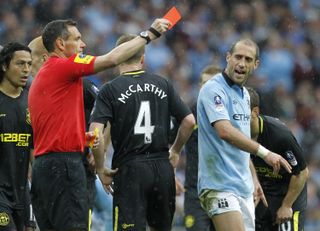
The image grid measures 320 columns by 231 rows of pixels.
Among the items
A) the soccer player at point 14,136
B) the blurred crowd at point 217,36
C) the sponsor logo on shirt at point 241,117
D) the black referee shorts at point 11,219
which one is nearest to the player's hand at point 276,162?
the sponsor logo on shirt at point 241,117

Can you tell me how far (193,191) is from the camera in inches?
462

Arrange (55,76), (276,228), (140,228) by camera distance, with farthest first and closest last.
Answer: (276,228)
(140,228)
(55,76)

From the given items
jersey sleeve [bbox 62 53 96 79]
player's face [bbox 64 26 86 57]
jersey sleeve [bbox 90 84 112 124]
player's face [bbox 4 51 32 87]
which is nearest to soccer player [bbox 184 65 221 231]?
jersey sleeve [bbox 90 84 112 124]

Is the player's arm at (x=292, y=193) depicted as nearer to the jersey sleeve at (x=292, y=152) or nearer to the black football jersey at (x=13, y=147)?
the jersey sleeve at (x=292, y=152)

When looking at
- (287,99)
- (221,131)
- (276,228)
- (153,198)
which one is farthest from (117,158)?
(287,99)

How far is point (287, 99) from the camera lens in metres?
16.9

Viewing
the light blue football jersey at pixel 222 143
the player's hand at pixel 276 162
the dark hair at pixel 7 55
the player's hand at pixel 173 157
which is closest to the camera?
the player's hand at pixel 276 162

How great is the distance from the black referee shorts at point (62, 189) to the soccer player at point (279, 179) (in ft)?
6.68

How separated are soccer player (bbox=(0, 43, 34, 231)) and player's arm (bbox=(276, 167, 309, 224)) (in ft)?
8.32

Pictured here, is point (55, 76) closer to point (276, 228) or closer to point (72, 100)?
point (72, 100)

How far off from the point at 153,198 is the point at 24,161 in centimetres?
127

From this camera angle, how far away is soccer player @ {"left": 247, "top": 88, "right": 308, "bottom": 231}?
9.64 meters

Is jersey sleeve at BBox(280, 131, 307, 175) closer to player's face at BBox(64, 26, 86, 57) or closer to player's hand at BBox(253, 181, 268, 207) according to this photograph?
player's hand at BBox(253, 181, 268, 207)

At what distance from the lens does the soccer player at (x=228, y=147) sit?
853 cm
